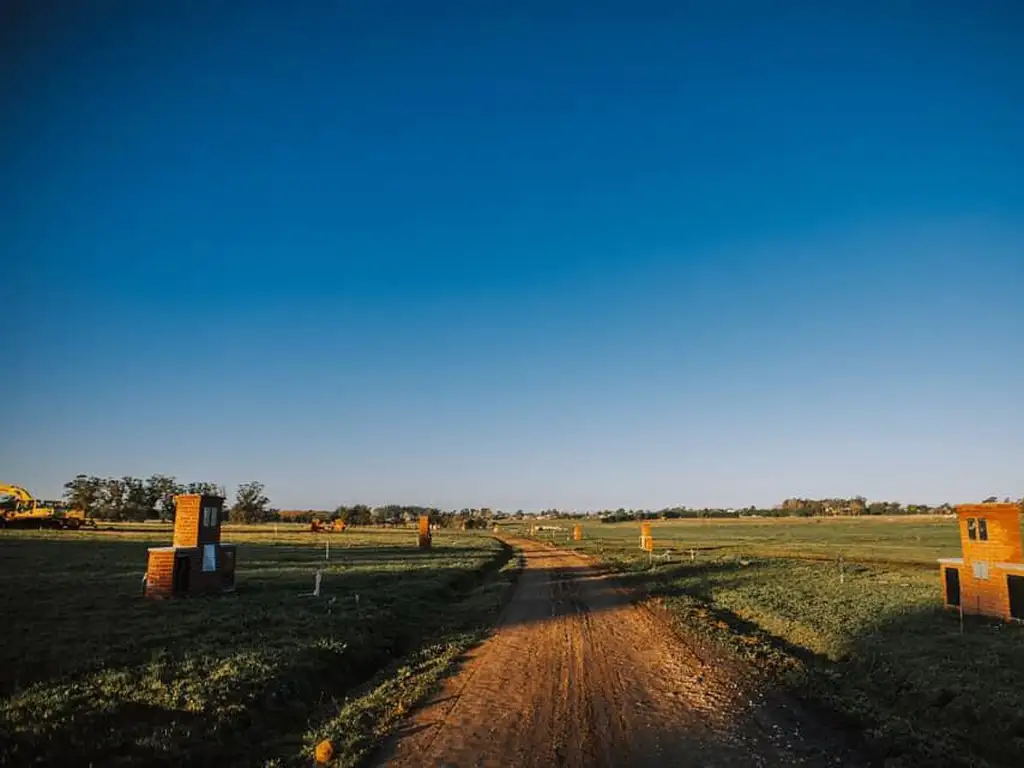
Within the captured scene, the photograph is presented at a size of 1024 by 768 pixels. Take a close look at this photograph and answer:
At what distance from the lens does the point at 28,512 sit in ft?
258

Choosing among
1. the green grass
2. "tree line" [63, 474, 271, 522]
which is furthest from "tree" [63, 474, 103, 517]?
the green grass

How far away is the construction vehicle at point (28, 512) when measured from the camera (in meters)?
75.5

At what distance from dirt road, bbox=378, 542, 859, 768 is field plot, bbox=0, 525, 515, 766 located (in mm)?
1111

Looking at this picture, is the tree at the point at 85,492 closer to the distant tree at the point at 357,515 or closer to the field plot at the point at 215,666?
the distant tree at the point at 357,515

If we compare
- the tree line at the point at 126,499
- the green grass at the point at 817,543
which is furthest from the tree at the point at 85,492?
the green grass at the point at 817,543

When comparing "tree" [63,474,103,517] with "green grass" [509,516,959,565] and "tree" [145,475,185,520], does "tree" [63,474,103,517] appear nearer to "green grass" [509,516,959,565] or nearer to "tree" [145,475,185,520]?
"tree" [145,475,185,520]

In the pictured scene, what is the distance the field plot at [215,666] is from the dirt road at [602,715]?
1.11 metres

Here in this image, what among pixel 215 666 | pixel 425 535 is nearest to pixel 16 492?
pixel 425 535

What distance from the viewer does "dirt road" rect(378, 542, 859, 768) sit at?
9.59m

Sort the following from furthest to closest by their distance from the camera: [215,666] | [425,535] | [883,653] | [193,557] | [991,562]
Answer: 1. [425,535]
2. [193,557]
3. [991,562]
4. [883,653]
5. [215,666]

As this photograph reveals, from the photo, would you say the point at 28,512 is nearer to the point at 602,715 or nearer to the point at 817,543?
the point at 602,715

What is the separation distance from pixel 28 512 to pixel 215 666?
84.4 m

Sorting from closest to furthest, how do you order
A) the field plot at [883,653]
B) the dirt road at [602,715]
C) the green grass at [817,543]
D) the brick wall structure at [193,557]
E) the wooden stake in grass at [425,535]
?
the dirt road at [602,715], the field plot at [883,653], the brick wall structure at [193,557], the wooden stake in grass at [425,535], the green grass at [817,543]

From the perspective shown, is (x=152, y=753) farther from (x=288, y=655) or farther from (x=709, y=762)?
(x=709, y=762)
